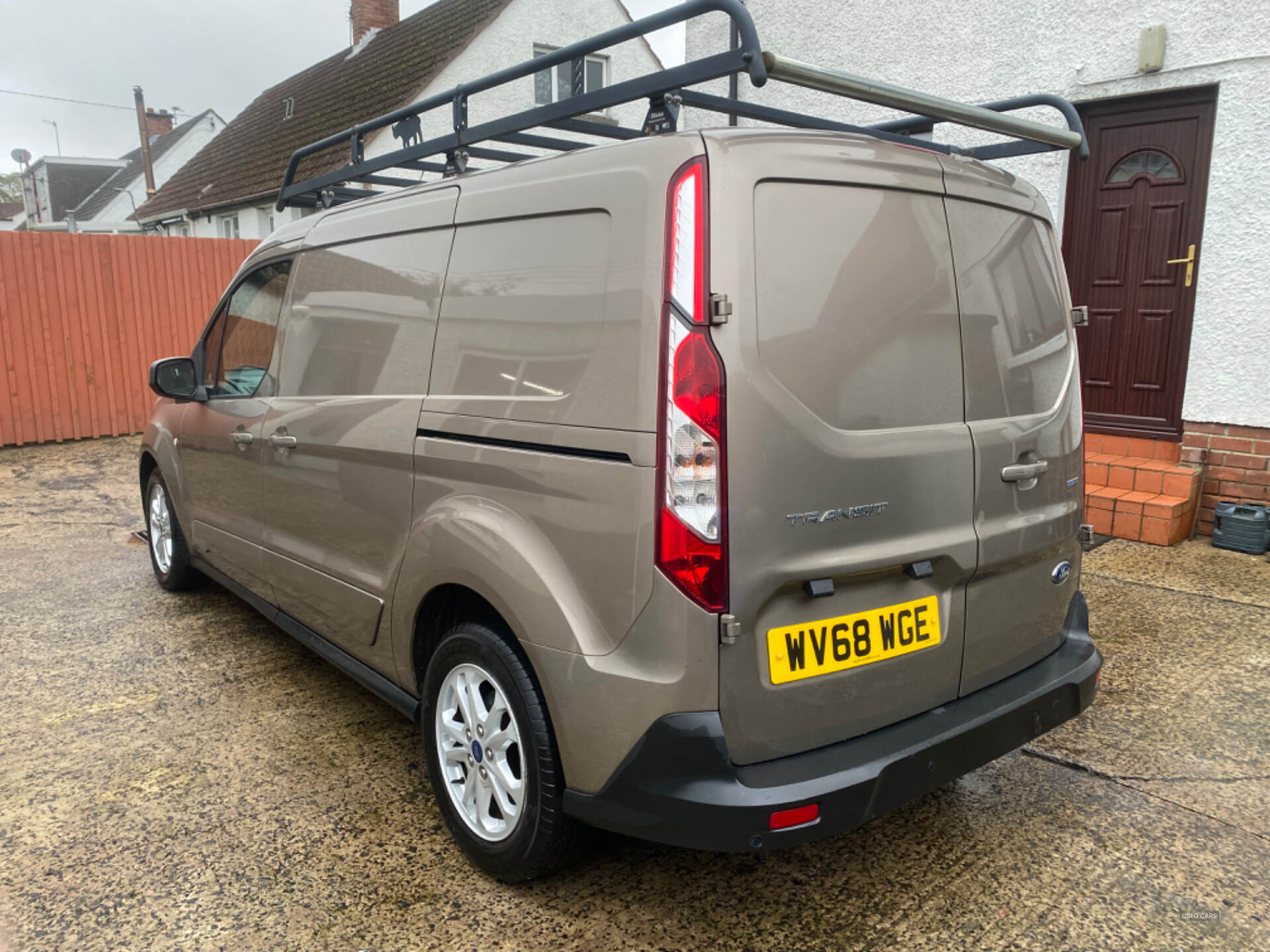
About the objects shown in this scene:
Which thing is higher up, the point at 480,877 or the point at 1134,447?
the point at 1134,447

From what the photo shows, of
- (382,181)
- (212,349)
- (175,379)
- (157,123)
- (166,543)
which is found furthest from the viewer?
(157,123)

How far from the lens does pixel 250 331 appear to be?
3850 mm

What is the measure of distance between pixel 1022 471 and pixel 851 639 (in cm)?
72

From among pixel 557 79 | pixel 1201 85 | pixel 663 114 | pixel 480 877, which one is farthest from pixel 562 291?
pixel 557 79

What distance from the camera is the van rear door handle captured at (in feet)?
7.73

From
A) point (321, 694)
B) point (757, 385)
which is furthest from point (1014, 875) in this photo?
point (321, 694)

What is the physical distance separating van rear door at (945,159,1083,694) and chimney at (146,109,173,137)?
3796cm

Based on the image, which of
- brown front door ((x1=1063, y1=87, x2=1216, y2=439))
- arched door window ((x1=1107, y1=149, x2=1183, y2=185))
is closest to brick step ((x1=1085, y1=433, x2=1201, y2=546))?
brown front door ((x1=1063, y1=87, x2=1216, y2=439))

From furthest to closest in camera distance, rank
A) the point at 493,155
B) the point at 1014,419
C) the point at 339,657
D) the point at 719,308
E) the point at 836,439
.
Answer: the point at 493,155 → the point at 339,657 → the point at 1014,419 → the point at 836,439 → the point at 719,308

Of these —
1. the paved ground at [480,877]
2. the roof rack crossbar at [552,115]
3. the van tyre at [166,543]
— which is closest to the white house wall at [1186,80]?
the paved ground at [480,877]

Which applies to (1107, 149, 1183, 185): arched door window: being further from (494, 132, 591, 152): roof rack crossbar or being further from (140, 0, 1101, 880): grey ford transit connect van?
(494, 132, 591, 152): roof rack crossbar

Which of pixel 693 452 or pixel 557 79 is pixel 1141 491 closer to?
pixel 693 452

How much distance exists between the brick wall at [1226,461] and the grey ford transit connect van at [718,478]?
11.7ft

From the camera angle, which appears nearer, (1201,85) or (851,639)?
(851,639)
